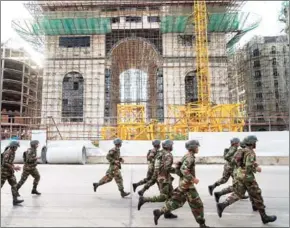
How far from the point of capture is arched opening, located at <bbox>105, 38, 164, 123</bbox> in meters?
33.0

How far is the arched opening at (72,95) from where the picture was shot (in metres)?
31.5

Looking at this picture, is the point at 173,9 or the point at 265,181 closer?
the point at 265,181

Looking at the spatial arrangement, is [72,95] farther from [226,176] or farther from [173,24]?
[226,176]

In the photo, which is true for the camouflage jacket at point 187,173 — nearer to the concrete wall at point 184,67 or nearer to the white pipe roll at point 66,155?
the white pipe roll at point 66,155

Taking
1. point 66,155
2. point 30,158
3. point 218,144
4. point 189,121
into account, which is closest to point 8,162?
point 30,158

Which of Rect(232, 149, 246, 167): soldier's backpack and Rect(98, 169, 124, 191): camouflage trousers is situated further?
Result: Rect(98, 169, 124, 191): camouflage trousers

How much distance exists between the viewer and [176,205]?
5105mm

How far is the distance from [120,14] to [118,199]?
28557mm

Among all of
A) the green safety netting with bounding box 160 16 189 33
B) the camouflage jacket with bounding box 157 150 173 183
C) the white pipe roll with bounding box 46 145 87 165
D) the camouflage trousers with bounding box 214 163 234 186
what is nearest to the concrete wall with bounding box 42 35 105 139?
the green safety netting with bounding box 160 16 189 33

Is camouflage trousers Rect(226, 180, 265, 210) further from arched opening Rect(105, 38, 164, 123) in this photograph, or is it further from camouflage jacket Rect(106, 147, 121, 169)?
arched opening Rect(105, 38, 164, 123)

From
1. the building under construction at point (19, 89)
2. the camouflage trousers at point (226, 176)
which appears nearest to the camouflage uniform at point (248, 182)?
the camouflage trousers at point (226, 176)

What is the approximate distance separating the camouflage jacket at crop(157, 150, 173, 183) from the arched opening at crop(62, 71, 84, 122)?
26.0 metres

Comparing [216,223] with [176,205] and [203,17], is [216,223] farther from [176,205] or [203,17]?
A: [203,17]

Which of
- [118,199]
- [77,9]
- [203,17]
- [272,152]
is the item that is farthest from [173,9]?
[118,199]
